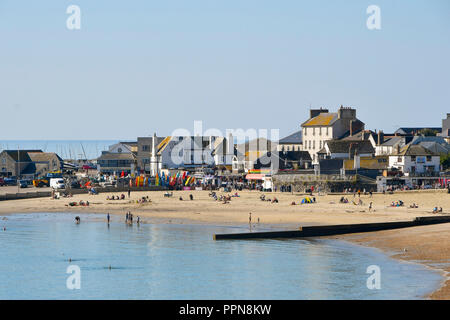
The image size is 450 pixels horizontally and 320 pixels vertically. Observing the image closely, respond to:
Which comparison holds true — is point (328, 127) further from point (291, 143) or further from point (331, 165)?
point (331, 165)

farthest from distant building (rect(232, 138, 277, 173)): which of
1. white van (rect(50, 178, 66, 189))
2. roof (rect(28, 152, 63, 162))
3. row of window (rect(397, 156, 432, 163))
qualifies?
roof (rect(28, 152, 63, 162))

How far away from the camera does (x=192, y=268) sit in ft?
154

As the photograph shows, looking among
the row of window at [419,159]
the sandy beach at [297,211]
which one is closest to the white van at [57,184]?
the sandy beach at [297,211]

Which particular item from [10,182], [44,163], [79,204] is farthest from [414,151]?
[44,163]

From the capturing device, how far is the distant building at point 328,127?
121812mm

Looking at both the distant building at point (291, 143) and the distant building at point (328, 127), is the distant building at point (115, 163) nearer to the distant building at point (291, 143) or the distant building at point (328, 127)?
the distant building at point (291, 143)

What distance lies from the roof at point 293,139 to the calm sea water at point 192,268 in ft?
236

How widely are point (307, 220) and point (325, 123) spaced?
5954 cm

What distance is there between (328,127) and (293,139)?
43.8 ft

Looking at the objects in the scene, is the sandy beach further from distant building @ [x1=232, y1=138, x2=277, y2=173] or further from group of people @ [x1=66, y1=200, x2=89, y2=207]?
distant building @ [x1=232, y1=138, x2=277, y2=173]
